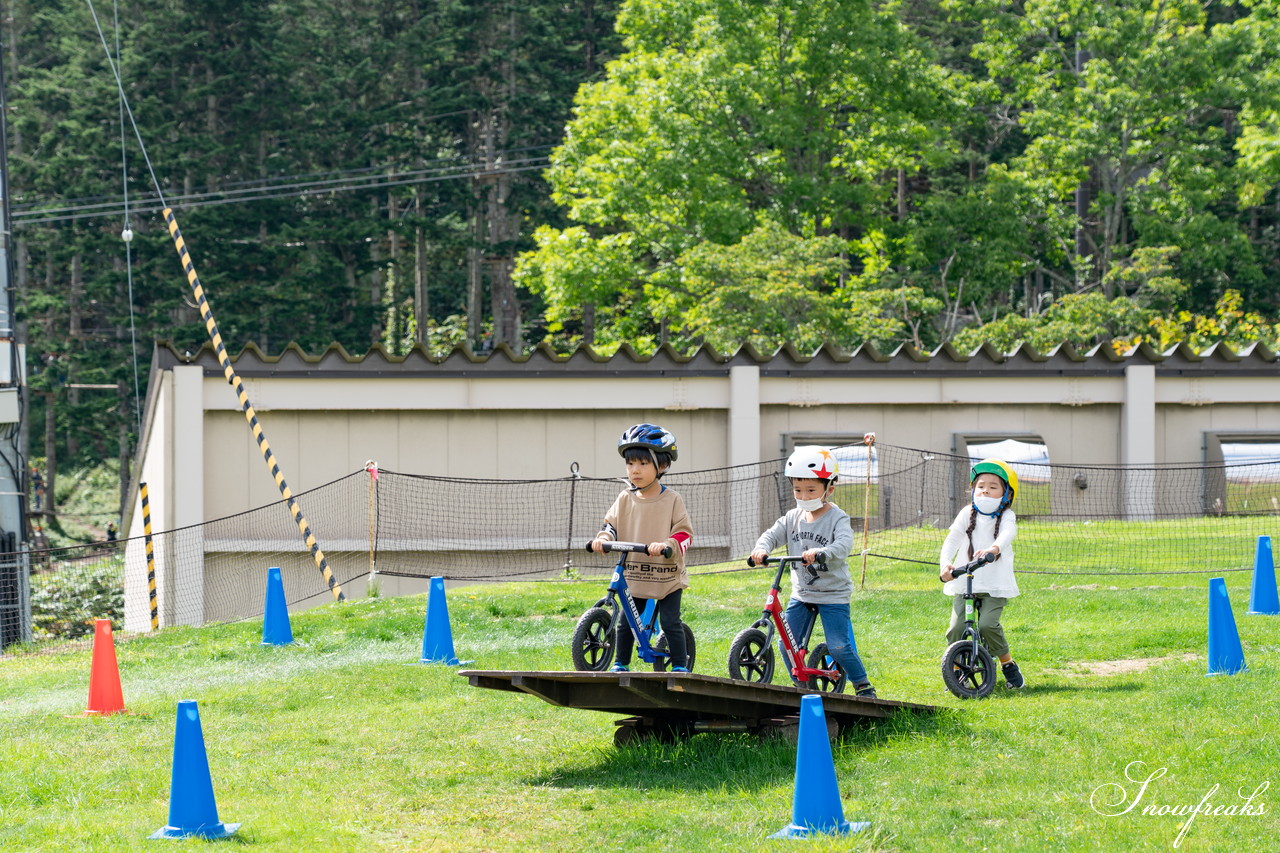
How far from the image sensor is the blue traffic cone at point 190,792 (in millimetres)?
6414

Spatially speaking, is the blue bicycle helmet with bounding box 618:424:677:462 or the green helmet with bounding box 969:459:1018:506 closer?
the blue bicycle helmet with bounding box 618:424:677:462

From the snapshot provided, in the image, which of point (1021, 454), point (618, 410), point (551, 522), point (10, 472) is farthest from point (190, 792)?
point (1021, 454)

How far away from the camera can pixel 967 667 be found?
8828 millimetres

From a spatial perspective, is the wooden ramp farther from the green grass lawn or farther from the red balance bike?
the red balance bike

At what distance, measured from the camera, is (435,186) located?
169ft

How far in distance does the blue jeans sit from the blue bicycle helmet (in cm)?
118

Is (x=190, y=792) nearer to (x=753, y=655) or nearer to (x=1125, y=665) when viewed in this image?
(x=753, y=655)

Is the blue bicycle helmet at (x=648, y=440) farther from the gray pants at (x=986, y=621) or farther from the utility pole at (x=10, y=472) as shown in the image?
the utility pole at (x=10, y=472)

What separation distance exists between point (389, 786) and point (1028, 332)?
972 inches

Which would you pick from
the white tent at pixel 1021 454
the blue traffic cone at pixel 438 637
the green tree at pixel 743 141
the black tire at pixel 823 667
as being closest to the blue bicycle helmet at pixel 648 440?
the black tire at pixel 823 667

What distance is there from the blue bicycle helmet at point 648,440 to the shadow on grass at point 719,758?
5.51 feet

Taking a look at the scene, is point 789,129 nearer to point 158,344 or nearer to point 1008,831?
point 158,344

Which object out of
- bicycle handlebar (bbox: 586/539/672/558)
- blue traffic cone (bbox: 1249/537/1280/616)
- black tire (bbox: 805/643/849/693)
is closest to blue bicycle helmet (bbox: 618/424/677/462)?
bicycle handlebar (bbox: 586/539/672/558)

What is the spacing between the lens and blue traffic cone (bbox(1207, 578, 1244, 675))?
9.27 m
